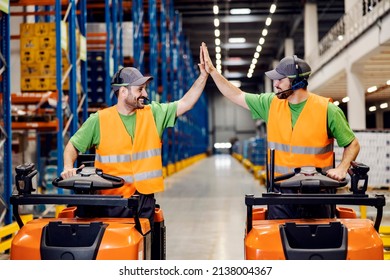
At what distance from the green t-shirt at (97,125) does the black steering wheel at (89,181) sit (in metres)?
0.40

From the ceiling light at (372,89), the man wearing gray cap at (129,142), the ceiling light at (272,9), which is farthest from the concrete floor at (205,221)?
the ceiling light at (272,9)

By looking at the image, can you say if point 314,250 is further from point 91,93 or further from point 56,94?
point 91,93

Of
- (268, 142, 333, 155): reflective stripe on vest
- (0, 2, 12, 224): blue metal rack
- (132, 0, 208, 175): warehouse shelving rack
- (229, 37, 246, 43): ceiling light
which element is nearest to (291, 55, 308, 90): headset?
(268, 142, 333, 155): reflective stripe on vest

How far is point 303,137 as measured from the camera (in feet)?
12.7

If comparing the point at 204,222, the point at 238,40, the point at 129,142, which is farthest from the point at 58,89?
the point at 238,40

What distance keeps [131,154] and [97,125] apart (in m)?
0.32

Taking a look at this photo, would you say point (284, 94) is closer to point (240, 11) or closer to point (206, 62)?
point (206, 62)

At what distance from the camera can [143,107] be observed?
4.03 metres

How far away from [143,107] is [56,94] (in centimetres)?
476

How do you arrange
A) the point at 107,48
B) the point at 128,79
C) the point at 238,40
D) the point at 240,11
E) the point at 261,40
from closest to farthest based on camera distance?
the point at 128,79 → the point at 107,48 → the point at 240,11 → the point at 238,40 → the point at 261,40

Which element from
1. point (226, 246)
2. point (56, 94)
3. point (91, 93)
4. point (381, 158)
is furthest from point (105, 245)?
point (91, 93)

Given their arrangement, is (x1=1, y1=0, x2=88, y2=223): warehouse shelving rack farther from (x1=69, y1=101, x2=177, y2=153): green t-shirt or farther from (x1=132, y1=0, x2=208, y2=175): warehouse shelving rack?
(x1=132, y1=0, x2=208, y2=175): warehouse shelving rack

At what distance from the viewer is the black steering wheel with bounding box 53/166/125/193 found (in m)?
3.51
